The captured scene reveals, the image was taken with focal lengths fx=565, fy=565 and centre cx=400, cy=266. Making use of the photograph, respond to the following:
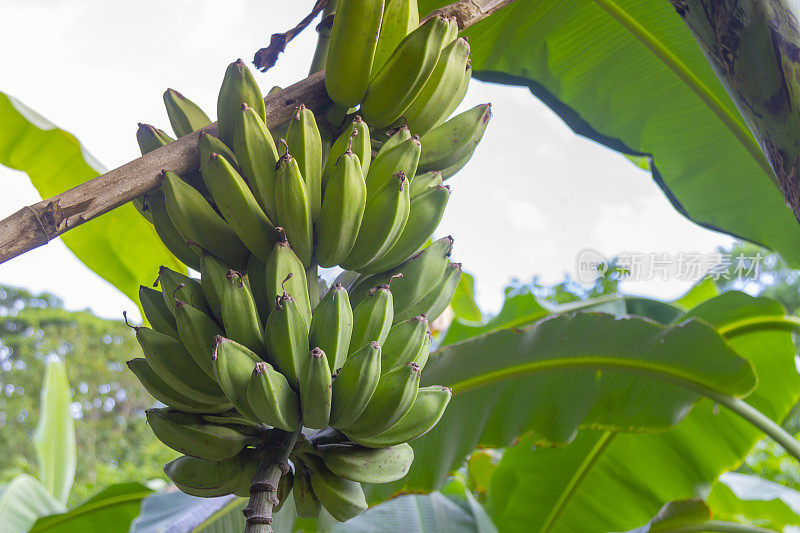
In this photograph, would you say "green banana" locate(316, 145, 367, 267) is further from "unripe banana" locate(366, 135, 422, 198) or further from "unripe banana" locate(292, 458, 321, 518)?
"unripe banana" locate(292, 458, 321, 518)

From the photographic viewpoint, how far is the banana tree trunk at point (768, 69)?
1.59 feet

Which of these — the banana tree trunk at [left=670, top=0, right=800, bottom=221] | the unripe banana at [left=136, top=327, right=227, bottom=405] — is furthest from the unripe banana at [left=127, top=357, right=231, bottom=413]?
the banana tree trunk at [left=670, top=0, right=800, bottom=221]

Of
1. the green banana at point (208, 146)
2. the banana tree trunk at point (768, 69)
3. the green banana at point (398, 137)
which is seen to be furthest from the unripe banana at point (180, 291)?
the banana tree trunk at point (768, 69)

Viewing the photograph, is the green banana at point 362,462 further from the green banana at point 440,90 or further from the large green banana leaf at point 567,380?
the large green banana leaf at point 567,380

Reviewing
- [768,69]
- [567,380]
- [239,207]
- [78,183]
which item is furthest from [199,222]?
[567,380]

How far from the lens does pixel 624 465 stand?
136 cm

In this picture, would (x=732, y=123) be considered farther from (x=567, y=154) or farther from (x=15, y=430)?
(x=567, y=154)

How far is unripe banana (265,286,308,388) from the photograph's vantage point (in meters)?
0.46

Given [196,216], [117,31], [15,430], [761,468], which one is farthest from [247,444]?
[15,430]

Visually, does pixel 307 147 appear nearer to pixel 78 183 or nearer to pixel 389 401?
pixel 389 401

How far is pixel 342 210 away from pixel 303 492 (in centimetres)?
28

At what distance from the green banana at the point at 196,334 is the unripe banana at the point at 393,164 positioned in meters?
0.20

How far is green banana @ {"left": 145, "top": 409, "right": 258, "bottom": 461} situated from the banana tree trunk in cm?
53

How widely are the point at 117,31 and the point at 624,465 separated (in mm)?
5575
